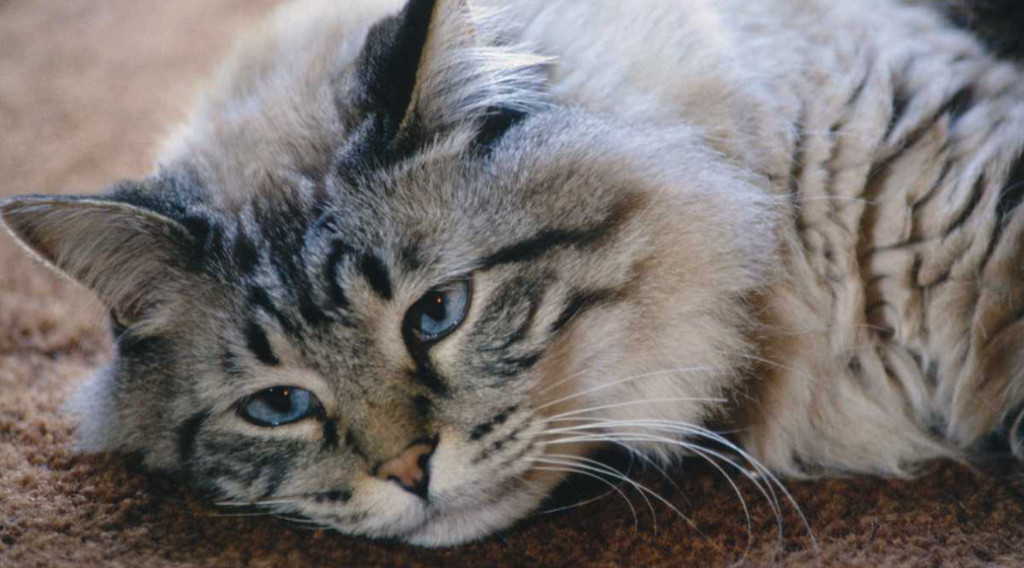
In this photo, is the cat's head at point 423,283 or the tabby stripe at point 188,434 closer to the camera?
the cat's head at point 423,283

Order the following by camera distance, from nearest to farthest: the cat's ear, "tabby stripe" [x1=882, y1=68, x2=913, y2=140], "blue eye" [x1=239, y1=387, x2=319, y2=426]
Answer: the cat's ear → "blue eye" [x1=239, y1=387, x2=319, y2=426] → "tabby stripe" [x1=882, y1=68, x2=913, y2=140]

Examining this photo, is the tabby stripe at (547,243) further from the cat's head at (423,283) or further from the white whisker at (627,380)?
the white whisker at (627,380)

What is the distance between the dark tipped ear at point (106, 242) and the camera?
1118 millimetres

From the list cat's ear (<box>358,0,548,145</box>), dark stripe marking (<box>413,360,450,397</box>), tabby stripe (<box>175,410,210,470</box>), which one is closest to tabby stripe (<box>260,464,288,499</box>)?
tabby stripe (<box>175,410,210,470</box>)

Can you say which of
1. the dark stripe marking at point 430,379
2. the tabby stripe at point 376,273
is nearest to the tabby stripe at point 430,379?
the dark stripe marking at point 430,379

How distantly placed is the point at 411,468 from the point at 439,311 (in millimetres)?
208

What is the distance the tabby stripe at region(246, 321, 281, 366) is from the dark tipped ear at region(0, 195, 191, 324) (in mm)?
154

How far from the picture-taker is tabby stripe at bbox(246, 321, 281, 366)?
3.73ft

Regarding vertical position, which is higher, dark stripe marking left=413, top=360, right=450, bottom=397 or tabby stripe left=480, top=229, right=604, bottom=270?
tabby stripe left=480, top=229, right=604, bottom=270

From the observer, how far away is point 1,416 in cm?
140

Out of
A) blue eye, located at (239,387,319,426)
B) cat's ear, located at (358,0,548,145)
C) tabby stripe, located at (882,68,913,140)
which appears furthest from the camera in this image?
tabby stripe, located at (882,68,913,140)

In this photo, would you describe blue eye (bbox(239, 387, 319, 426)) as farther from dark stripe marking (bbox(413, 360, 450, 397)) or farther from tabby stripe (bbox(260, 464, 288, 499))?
dark stripe marking (bbox(413, 360, 450, 397))

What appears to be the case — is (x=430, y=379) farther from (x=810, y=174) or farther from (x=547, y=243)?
(x=810, y=174)

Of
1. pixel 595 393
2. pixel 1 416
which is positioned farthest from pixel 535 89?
pixel 1 416
